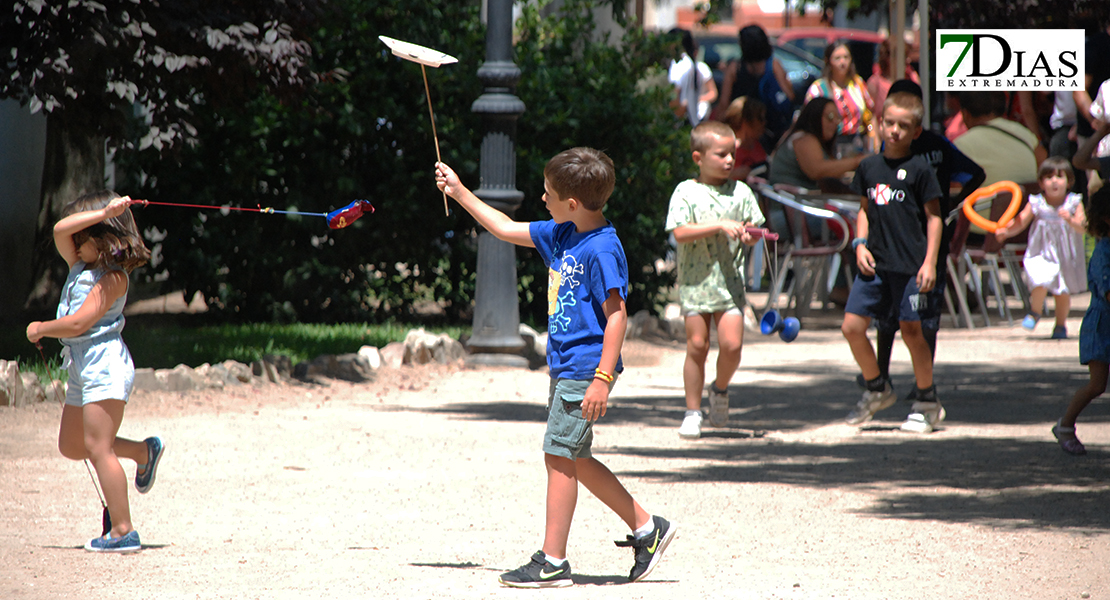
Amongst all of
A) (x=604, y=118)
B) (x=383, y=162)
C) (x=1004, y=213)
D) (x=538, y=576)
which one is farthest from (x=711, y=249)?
(x=1004, y=213)

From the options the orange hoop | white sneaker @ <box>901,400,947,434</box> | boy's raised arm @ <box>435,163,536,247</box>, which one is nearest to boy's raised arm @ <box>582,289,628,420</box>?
boy's raised arm @ <box>435,163,536,247</box>

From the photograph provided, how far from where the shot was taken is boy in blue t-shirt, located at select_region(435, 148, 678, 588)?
4.06 meters

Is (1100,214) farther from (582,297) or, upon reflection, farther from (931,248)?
(582,297)

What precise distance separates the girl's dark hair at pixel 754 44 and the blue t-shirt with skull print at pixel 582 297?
1060cm

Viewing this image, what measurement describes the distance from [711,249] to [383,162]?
4.09 meters

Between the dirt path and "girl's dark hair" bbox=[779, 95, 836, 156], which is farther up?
"girl's dark hair" bbox=[779, 95, 836, 156]

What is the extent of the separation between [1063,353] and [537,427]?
4800 millimetres

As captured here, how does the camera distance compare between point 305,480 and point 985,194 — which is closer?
point 305,480

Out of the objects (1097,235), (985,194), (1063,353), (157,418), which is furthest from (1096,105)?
(157,418)

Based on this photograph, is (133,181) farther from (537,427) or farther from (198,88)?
(537,427)

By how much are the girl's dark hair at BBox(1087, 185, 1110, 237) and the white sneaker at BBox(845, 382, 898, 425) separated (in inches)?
56.7

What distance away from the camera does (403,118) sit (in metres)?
10.2

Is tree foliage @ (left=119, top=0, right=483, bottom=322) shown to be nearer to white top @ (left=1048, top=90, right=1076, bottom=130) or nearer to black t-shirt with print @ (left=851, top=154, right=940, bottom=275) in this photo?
black t-shirt with print @ (left=851, top=154, right=940, bottom=275)

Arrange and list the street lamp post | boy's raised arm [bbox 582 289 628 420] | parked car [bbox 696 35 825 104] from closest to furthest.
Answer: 1. boy's raised arm [bbox 582 289 628 420]
2. the street lamp post
3. parked car [bbox 696 35 825 104]
